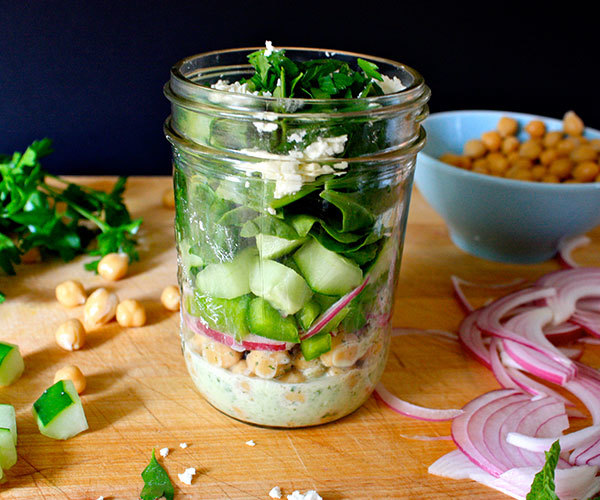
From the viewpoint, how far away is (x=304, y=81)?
0.81m

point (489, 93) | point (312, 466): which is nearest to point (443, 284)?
point (312, 466)

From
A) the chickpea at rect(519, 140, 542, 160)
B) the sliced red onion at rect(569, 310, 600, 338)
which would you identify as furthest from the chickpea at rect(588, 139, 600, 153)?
the sliced red onion at rect(569, 310, 600, 338)

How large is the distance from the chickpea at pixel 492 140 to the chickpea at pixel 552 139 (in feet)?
0.37

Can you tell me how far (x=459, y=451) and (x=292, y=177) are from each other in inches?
19.2

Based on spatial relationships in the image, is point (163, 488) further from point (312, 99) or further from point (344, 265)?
point (312, 99)

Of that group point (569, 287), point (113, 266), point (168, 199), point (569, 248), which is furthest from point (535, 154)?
point (113, 266)

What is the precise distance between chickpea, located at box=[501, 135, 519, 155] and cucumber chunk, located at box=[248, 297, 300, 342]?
1.01m

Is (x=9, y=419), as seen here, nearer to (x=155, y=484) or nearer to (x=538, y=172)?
(x=155, y=484)

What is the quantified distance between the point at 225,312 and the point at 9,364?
1.34 feet

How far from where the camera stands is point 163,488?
83cm

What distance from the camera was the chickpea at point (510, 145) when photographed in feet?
5.29

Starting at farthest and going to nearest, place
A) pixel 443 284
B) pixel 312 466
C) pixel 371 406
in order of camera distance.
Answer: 1. pixel 443 284
2. pixel 371 406
3. pixel 312 466

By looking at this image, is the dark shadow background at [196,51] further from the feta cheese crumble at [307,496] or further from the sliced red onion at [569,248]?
the feta cheese crumble at [307,496]

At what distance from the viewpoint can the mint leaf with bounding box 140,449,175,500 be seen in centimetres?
82
